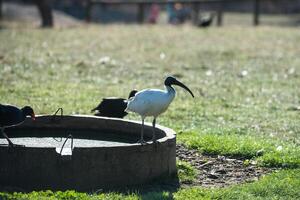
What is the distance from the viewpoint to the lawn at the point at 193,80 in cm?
909

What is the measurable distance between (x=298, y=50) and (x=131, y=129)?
1405cm

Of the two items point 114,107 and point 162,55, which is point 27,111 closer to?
point 114,107

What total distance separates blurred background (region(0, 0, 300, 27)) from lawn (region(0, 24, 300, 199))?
366 cm

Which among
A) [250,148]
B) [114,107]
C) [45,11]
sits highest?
[45,11]

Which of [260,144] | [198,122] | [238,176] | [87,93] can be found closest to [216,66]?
[87,93]

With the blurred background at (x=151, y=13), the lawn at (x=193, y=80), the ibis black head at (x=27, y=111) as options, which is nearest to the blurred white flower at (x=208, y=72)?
the lawn at (x=193, y=80)

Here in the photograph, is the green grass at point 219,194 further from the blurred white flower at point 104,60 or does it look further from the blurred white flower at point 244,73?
the blurred white flower at point 104,60

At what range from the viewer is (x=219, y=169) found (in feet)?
29.1

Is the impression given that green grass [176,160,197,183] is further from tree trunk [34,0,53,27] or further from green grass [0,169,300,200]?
tree trunk [34,0,53,27]

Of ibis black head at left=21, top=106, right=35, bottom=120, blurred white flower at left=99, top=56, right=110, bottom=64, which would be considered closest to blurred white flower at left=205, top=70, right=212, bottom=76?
blurred white flower at left=99, top=56, right=110, bottom=64

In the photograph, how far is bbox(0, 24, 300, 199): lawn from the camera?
9.09m

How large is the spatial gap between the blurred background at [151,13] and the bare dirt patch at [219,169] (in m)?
21.1

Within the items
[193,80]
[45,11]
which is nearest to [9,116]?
[193,80]

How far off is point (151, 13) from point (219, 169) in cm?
2922
